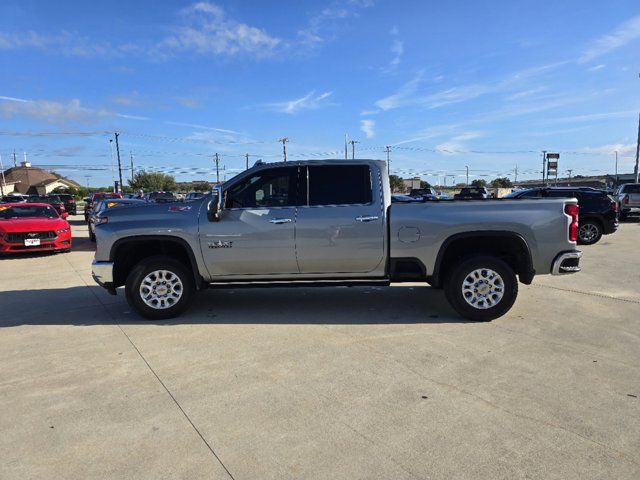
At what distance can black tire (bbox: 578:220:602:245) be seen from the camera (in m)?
13.4

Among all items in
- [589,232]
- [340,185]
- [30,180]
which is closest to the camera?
[340,185]

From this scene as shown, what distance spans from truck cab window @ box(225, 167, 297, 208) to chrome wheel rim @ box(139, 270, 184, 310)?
116cm

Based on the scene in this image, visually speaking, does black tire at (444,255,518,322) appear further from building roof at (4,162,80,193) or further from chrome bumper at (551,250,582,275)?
building roof at (4,162,80,193)

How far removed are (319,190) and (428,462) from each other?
3619 mm

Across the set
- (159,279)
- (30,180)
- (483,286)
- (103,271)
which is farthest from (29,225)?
(30,180)

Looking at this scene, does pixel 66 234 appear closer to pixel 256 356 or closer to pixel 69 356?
pixel 69 356

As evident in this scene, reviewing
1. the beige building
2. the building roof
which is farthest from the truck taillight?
the building roof

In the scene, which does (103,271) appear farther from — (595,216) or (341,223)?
(595,216)

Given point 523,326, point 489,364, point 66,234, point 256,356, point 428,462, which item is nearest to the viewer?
point 428,462

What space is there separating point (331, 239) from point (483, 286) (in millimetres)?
1899

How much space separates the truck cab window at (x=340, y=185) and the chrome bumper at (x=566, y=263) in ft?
7.74

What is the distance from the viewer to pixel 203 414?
3.39 m

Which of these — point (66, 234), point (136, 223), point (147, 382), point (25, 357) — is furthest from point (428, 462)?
point (66, 234)

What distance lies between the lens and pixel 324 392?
3.70 m
